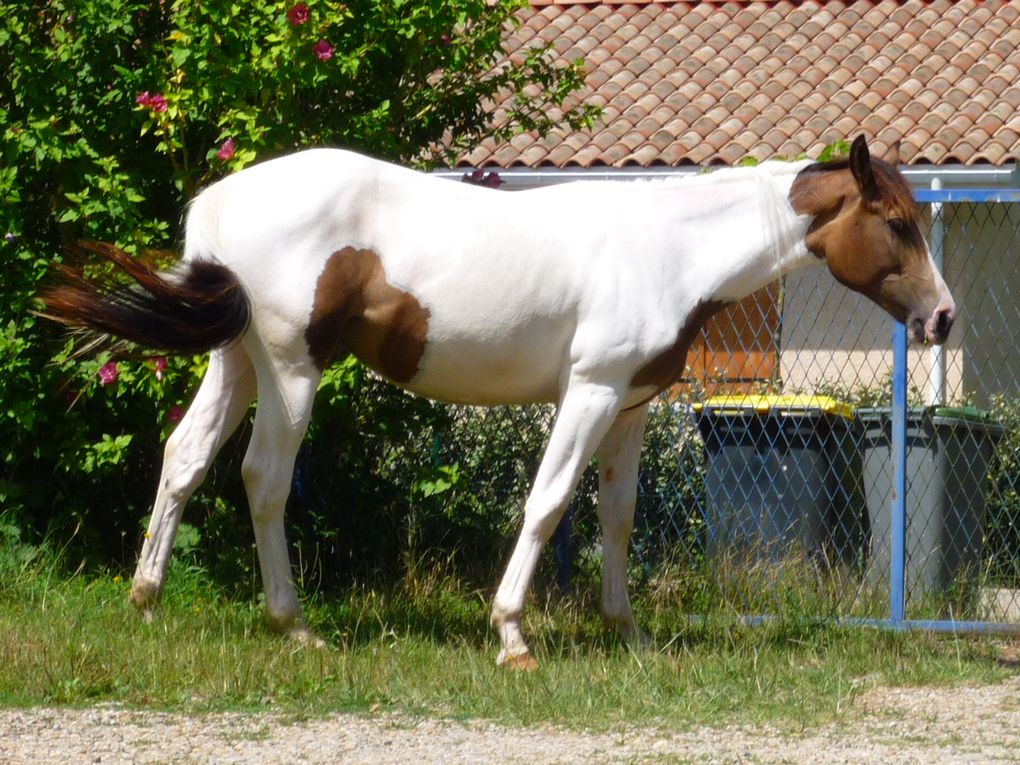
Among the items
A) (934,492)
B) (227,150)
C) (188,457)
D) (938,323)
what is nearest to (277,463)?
(188,457)

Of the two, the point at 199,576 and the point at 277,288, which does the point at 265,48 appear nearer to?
the point at 277,288

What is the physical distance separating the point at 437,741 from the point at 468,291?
1.91m

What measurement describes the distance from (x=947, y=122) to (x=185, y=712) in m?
10.3

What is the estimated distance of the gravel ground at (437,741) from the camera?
426 centimetres

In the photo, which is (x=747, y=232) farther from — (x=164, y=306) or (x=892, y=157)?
(x=164, y=306)

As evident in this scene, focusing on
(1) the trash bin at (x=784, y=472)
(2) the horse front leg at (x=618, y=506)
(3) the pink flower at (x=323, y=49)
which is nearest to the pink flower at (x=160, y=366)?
(3) the pink flower at (x=323, y=49)

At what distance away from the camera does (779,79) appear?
14.5 meters

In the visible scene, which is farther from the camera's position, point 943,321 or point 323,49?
point 323,49

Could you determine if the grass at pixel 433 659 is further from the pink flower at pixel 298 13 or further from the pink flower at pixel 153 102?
the pink flower at pixel 298 13

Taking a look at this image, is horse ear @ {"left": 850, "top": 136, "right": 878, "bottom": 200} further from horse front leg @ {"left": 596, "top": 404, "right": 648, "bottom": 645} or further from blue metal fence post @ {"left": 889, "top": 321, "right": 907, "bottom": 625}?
horse front leg @ {"left": 596, "top": 404, "right": 648, "bottom": 645}

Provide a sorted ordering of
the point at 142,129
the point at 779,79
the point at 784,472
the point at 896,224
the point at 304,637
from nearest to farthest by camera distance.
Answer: the point at 304,637 → the point at 896,224 → the point at 142,129 → the point at 784,472 → the point at 779,79

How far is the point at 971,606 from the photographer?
282 inches

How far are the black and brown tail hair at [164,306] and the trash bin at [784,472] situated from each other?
294cm

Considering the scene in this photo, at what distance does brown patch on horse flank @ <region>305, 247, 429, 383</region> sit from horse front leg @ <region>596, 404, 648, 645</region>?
3.30 ft
